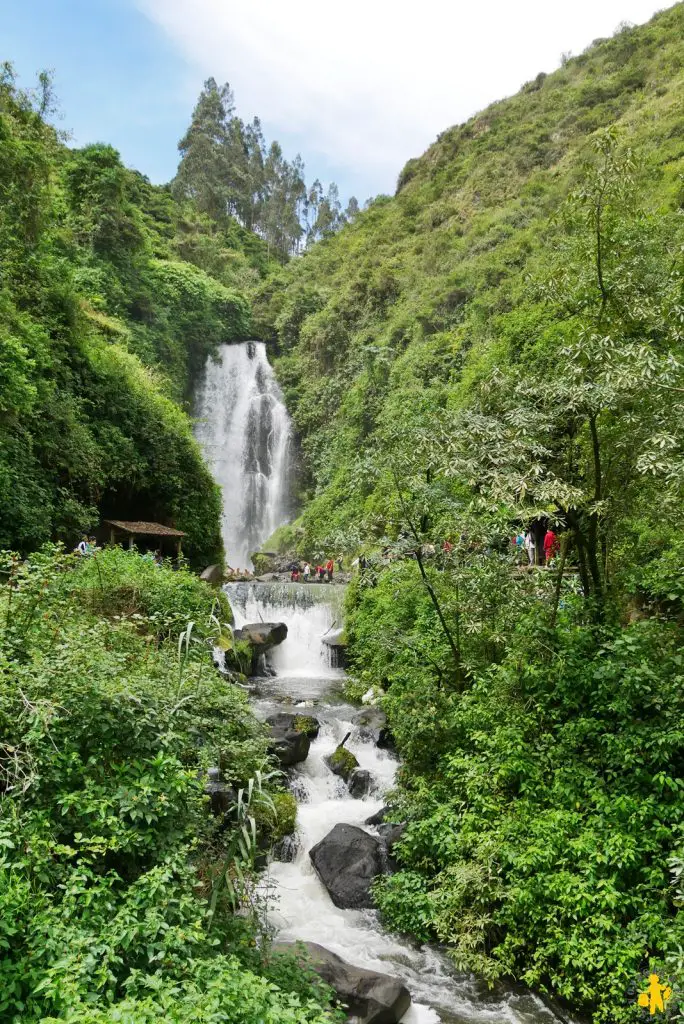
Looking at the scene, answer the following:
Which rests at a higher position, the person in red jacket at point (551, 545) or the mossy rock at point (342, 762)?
the person in red jacket at point (551, 545)

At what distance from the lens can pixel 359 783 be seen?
1036 cm

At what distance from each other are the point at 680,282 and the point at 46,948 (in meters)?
11.8

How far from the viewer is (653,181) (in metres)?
20.3

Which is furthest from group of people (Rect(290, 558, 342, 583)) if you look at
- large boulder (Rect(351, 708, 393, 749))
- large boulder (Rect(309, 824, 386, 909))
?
large boulder (Rect(309, 824, 386, 909))

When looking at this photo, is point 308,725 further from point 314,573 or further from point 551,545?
point 314,573

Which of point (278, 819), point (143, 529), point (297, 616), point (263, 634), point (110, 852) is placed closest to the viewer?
point (110, 852)

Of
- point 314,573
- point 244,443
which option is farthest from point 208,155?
point 314,573

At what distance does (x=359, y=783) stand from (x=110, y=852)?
6390 millimetres

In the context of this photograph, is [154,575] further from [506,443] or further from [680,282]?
[680,282]

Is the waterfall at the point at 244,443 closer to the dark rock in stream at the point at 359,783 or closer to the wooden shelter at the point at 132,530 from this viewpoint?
the wooden shelter at the point at 132,530

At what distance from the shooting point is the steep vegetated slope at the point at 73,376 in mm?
13344

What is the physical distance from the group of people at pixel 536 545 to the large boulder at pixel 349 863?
4.73 m

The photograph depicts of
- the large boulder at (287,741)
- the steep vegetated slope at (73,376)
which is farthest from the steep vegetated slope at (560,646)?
the steep vegetated slope at (73,376)

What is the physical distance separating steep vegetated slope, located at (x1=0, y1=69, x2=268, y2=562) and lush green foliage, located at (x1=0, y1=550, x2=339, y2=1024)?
8162 mm
